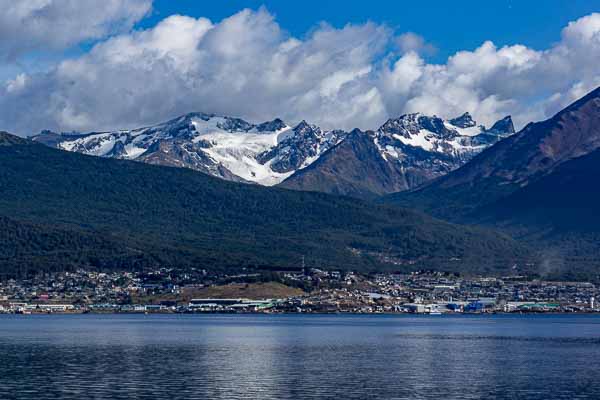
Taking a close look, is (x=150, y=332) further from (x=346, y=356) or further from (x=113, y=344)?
(x=346, y=356)

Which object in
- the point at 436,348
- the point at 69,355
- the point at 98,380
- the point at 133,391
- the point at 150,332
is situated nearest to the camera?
the point at 133,391

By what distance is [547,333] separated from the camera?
189 meters

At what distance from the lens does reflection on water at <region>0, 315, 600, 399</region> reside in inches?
3750

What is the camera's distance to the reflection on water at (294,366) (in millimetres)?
95250

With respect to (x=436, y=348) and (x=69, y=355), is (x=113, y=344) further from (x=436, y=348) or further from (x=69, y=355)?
(x=436, y=348)

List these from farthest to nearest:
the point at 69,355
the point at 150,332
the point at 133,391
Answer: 1. the point at 150,332
2. the point at 69,355
3. the point at 133,391

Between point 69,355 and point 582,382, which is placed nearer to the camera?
point 582,382

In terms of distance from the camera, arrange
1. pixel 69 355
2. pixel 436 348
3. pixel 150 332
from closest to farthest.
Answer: pixel 69 355, pixel 436 348, pixel 150 332

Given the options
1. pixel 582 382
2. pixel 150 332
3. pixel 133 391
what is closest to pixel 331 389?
pixel 133 391

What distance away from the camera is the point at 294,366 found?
11750cm

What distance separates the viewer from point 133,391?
94.0 m

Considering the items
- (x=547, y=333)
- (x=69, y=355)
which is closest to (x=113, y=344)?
(x=69, y=355)

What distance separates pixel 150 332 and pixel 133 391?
3500 inches

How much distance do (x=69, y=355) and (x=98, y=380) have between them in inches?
1107
